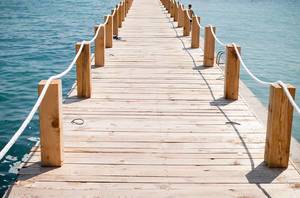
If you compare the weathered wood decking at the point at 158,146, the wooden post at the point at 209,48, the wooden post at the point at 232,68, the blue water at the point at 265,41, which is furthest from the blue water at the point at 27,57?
the blue water at the point at 265,41

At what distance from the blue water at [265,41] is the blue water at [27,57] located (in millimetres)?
5540

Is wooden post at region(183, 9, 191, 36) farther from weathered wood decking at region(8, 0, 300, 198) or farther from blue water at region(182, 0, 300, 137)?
weathered wood decking at region(8, 0, 300, 198)

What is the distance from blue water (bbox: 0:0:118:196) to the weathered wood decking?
1.83 meters

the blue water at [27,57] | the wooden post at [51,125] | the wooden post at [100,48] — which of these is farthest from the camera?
the wooden post at [100,48]

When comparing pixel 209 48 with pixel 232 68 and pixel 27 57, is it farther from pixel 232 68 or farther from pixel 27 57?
pixel 27 57

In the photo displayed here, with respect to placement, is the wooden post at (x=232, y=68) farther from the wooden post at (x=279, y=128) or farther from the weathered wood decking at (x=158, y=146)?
the wooden post at (x=279, y=128)

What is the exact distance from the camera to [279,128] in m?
5.55

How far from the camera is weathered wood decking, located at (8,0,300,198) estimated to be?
5.15 meters

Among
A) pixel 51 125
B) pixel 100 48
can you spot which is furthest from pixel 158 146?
pixel 100 48

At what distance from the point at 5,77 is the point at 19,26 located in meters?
15.0

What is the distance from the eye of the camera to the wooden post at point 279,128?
217 inches

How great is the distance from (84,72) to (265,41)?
21270 mm

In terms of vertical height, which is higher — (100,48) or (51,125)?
(100,48)

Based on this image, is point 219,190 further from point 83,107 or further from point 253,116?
point 83,107
